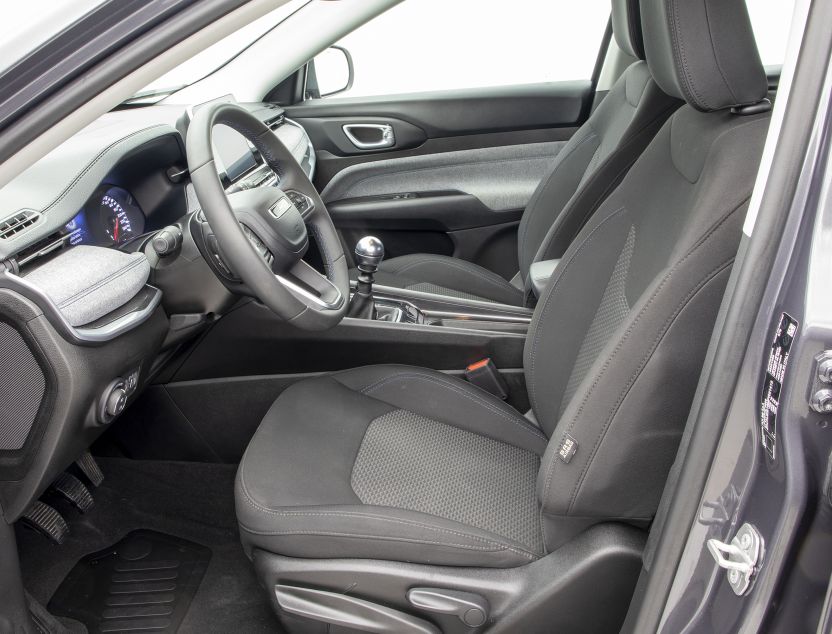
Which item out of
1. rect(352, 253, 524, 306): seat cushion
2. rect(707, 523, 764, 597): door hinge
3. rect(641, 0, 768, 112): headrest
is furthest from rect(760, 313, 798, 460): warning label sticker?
rect(352, 253, 524, 306): seat cushion

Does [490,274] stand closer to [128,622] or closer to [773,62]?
[773,62]

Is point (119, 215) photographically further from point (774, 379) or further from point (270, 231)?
point (774, 379)

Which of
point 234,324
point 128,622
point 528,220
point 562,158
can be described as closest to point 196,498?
point 128,622

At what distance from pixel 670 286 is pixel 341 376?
0.77 metres

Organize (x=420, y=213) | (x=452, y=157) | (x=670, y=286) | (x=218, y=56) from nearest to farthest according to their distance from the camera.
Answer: (x=670, y=286), (x=218, y=56), (x=420, y=213), (x=452, y=157)

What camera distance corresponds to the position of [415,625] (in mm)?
1155

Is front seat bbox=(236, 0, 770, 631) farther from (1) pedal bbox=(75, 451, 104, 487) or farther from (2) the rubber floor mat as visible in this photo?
(1) pedal bbox=(75, 451, 104, 487)

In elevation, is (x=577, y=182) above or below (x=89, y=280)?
below

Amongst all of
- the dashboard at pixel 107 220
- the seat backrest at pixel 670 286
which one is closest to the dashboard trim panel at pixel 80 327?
the dashboard at pixel 107 220

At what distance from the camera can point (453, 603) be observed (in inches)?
44.9

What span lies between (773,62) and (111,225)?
5.87 ft

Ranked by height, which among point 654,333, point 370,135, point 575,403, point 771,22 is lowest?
point 370,135

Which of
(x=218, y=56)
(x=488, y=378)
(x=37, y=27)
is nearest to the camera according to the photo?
(x=37, y=27)

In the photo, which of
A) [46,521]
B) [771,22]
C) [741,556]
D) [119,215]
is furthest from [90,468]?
[771,22]
